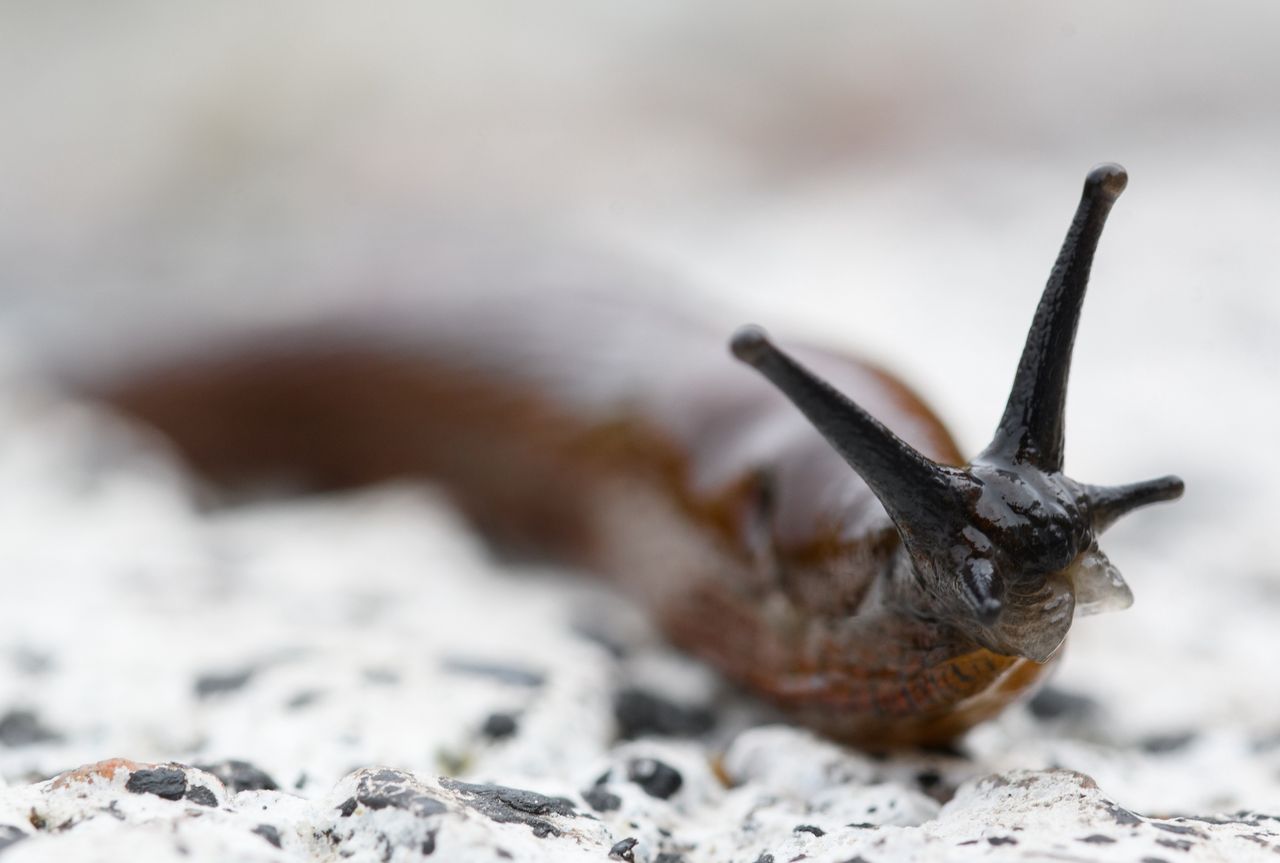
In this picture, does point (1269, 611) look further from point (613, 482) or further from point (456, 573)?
point (456, 573)

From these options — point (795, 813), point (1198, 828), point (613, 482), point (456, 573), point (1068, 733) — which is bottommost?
point (1198, 828)

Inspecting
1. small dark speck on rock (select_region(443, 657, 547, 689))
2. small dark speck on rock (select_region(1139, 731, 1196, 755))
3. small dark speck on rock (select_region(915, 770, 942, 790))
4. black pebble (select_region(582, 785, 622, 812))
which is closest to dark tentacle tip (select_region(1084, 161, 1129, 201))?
small dark speck on rock (select_region(915, 770, 942, 790))

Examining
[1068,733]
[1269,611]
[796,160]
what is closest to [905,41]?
[796,160]

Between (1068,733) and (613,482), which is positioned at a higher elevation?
(613,482)

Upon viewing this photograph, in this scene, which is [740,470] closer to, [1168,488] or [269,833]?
[1168,488]

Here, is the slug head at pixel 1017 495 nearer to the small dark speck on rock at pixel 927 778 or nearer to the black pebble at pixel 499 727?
the small dark speck on rock at pixel 927 778

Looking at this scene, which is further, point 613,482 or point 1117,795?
point 613,482

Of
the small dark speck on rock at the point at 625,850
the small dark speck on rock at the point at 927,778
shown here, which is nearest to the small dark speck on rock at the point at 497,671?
the small dark speck on rock at the point at 625,850
